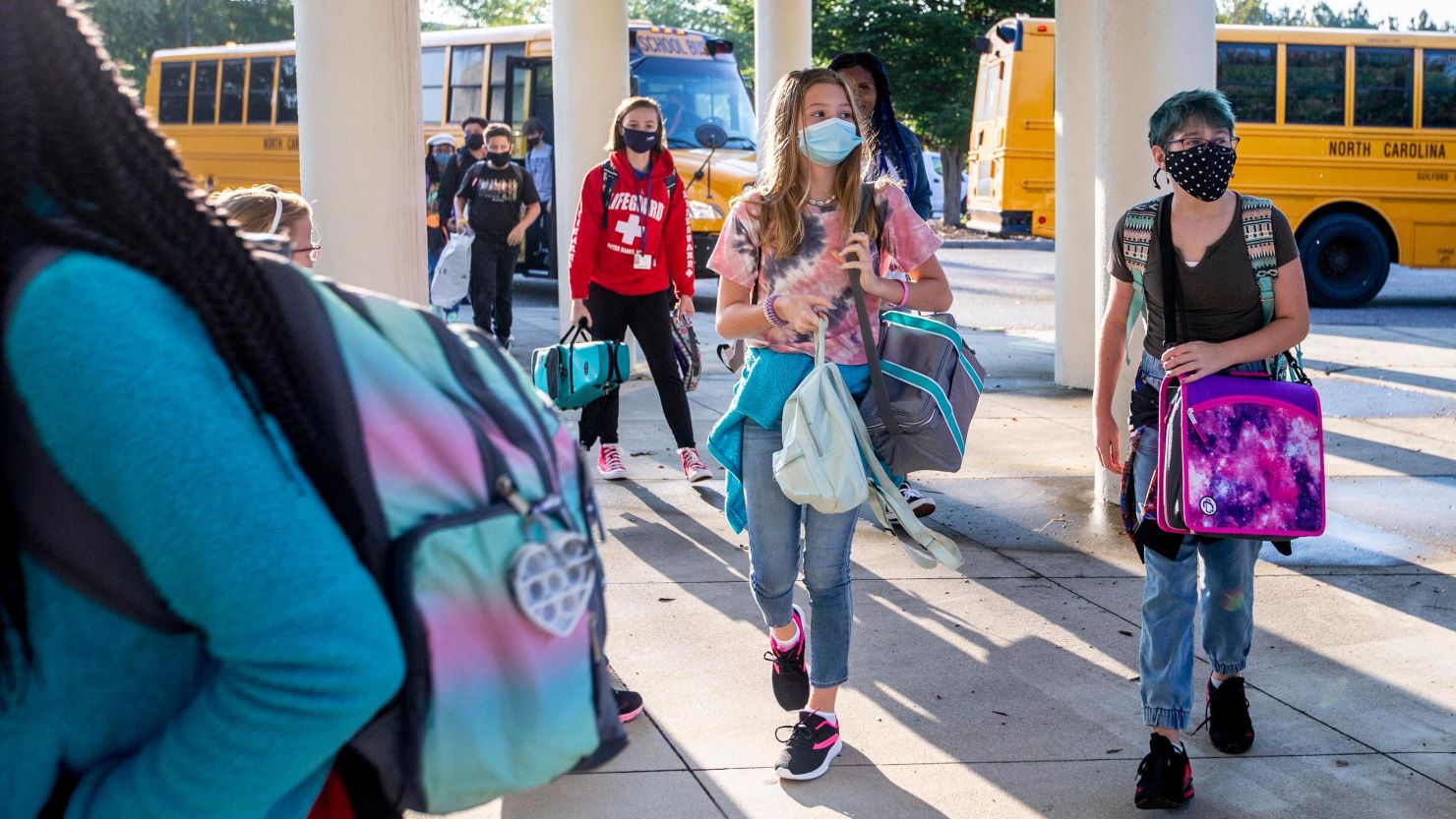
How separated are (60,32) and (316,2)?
5.01 metres

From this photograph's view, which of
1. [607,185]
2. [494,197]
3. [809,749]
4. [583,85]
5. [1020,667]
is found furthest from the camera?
[494,197]

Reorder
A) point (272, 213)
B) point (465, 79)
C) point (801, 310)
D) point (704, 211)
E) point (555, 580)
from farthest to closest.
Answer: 1. point (465, 79)
2. point (704, 211)
3. point (801, 310)
4. point (272, 213)
5. point (555, 580)

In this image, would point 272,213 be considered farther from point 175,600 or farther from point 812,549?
point 175,600

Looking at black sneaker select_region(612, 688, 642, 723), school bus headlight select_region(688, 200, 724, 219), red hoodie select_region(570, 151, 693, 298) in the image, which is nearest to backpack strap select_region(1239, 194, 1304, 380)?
black sneaker select_region(612, 688, 642, 723)

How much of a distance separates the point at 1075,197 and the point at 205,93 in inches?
691

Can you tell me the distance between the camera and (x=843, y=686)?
473 centimetres

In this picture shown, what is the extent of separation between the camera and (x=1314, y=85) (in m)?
17.7

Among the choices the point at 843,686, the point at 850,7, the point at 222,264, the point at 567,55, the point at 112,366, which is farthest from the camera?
the point at 850,7

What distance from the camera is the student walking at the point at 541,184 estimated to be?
1534 cm

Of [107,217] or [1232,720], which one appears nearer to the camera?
[107,217]

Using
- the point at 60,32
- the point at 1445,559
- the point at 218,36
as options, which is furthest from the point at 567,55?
the point at 218,36

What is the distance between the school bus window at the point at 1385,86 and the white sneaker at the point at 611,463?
13333 millimetres

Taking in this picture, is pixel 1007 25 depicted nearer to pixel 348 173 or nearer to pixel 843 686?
pixel 348 173

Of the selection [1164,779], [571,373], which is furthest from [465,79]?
[1164,779]
